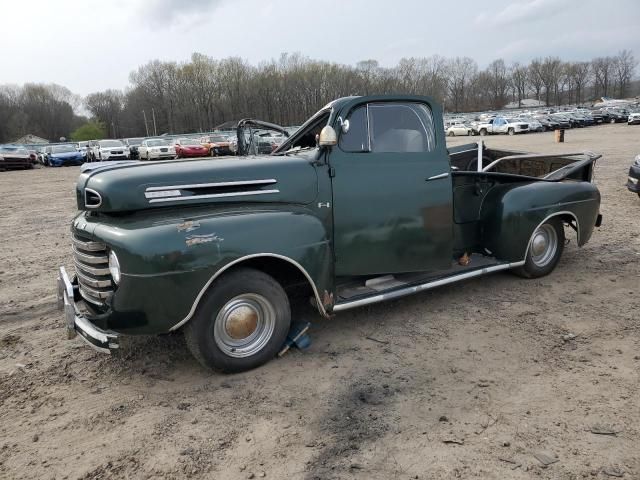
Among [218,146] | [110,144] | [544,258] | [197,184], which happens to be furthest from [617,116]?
[197,184]

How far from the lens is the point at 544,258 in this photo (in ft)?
18.8

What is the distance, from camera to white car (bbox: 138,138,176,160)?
101 ft

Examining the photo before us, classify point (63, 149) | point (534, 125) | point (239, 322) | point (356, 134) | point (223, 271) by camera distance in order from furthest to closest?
point (534, 125) < point (63, 149) < point (356, 134) < point (239, 322) < point (223, 271)

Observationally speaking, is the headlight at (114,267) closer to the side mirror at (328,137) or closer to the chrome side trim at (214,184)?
the chrome side trim at (214,184)

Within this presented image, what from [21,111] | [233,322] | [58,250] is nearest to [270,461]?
[233,322]

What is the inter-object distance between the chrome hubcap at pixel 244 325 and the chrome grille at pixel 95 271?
2.63 ft

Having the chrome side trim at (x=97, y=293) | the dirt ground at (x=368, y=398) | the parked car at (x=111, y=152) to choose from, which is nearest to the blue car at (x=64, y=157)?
the parked car at (x=111, y=152)

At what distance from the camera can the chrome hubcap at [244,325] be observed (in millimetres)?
3570

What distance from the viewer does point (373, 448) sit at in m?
2.84

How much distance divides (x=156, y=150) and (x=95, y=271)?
2898 centimetres

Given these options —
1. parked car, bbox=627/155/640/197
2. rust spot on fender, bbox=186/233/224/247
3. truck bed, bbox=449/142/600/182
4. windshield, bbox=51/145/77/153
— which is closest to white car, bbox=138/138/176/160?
windshield, bbox=51/145/77/153

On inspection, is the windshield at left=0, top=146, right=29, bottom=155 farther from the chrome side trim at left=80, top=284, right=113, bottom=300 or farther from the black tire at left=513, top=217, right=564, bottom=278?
the black tire at left=513, top=217, right=564, bottom=278

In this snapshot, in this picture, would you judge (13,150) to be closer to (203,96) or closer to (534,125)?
(534,125)

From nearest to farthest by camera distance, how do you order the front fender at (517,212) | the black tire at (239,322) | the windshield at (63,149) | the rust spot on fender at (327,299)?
the black tire at (239,322) → the rust spot on fender at (327,299) → the front fender at (517,212) → the windshield at (63,149)
